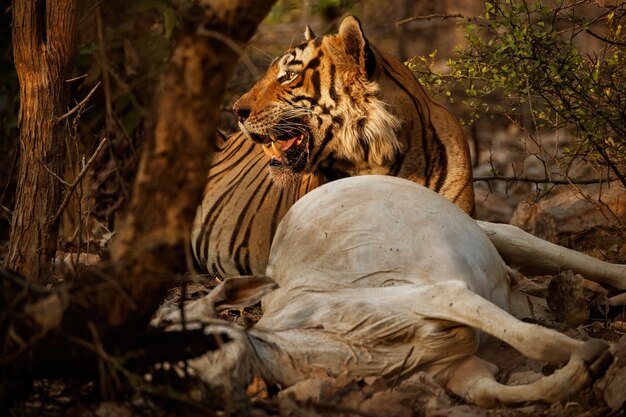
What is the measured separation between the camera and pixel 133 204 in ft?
8.82

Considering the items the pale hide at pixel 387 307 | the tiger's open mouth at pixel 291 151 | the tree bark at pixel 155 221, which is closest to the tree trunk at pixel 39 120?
the pale hide at pixel 387 307

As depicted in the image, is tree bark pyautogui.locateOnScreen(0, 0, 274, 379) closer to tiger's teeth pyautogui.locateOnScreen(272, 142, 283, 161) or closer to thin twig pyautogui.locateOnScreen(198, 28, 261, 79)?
thin twig pyautogui.locateOnScreen(198, 28, 261, 79)

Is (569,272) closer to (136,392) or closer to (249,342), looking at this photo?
(249,342)

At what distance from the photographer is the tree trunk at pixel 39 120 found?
4.38m

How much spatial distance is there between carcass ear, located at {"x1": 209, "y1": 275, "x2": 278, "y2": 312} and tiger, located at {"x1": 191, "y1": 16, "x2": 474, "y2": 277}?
181cm

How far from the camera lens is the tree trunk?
4.38 meters

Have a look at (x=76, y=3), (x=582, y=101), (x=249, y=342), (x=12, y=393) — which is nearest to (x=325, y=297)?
(x=249, y=342)

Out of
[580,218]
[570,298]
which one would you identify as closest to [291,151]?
[570,298]

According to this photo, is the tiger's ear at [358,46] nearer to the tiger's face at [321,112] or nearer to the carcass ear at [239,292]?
→ the tiger's face at [321,112]

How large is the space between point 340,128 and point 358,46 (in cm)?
43

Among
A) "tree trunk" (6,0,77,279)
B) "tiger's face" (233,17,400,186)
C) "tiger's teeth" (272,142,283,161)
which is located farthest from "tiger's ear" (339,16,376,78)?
"tree trunk" (6,0,77,279)

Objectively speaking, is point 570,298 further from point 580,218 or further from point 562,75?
point 580,218

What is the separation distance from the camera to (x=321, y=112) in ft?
17.5

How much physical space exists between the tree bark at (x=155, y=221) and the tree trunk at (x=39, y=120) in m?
1.72
